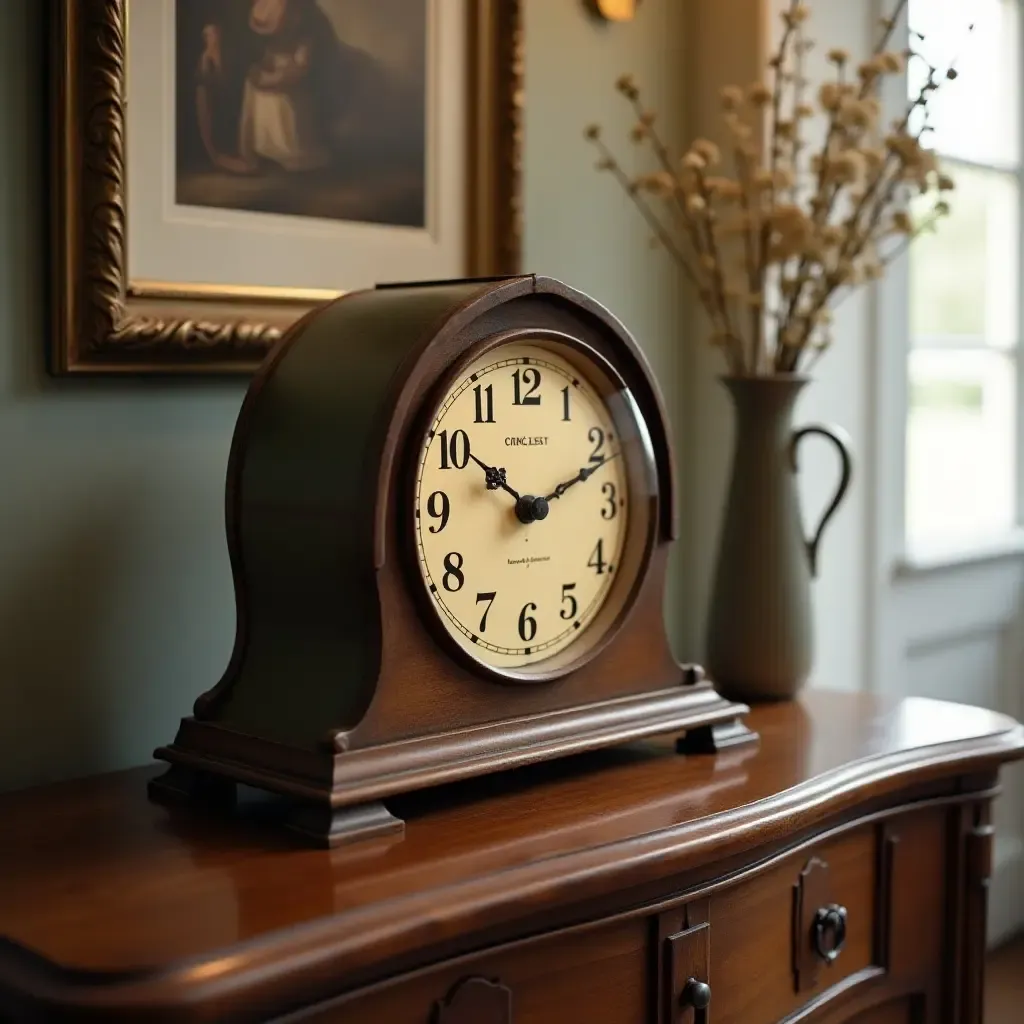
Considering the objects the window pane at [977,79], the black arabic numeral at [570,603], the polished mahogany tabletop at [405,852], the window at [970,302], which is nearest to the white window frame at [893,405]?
the window at [970,302]

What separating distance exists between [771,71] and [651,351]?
38 centimetres

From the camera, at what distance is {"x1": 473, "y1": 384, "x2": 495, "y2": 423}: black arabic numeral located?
120 cm

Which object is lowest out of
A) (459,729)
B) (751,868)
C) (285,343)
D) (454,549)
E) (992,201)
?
(751,868)

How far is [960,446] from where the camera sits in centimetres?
263

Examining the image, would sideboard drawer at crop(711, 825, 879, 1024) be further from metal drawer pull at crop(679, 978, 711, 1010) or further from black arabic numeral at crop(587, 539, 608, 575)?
black arabic numeral at crop(587, 539, 608, 575)

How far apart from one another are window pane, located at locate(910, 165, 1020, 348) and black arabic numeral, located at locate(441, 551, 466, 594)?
4.83 feet

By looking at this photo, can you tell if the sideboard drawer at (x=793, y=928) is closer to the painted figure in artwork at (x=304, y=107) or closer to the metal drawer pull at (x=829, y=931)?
the metal drawer pull at (x=829, y=931)

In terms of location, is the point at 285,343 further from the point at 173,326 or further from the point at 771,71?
the point at 771,71

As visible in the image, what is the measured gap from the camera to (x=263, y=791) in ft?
3.96

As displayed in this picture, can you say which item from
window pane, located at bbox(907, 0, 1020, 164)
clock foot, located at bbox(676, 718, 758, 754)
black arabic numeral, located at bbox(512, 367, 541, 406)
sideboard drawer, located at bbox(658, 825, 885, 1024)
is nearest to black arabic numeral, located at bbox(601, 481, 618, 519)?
black arabic numeral, located at bbox(512, 367, 541, 406)

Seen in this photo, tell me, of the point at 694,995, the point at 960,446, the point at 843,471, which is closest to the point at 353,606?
the point at 694,995

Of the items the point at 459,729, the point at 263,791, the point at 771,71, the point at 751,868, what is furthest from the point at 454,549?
the point at 771,71

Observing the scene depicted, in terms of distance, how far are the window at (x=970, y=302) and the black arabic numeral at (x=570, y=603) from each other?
125cm

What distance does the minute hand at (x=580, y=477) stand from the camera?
127 centimetres
